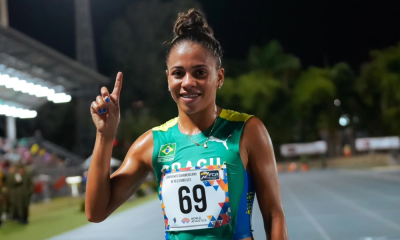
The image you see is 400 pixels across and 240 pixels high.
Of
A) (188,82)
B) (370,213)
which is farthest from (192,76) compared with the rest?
(370,213)

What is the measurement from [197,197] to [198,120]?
0.33 m

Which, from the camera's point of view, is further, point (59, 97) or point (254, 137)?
point (59, 97)

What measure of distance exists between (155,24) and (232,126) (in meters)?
46.3

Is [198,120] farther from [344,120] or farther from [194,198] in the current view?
Result: [344,120]

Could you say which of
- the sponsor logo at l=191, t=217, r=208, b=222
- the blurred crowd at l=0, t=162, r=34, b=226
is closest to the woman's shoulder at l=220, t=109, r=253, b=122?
the sponsor logo at l=191, t=217, r=208, b=222

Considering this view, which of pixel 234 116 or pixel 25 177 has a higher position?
pixel 25 177

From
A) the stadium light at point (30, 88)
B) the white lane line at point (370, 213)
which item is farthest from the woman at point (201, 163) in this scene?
the stadium light at point (30, 88)

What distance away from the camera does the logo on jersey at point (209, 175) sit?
2244mm

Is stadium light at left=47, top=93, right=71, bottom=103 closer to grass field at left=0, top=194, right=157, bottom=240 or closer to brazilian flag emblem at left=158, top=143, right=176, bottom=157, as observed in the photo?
grass field at left=0, top=194, right=157, bottom=240

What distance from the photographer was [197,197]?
2277 mm

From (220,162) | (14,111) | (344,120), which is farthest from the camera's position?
(344,120)

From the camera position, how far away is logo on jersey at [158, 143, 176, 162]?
2338 millimetres

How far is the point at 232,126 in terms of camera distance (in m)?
2.36

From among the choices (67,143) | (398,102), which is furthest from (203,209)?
(398,102)
